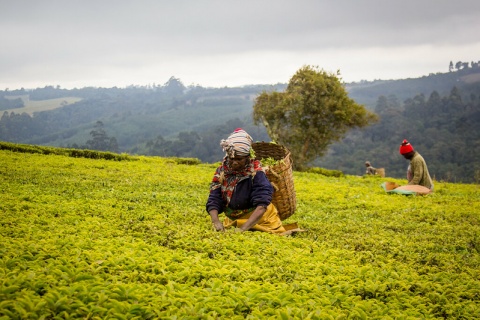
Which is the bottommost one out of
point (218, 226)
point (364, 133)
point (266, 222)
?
point (364, 133)

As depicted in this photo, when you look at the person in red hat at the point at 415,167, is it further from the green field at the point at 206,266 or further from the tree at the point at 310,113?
the tree at the point at 310,113

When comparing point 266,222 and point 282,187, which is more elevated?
point 282,187

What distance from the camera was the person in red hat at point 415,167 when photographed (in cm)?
1388

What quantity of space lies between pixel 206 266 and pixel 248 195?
2.41 m

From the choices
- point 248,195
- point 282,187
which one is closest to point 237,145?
point 248,195

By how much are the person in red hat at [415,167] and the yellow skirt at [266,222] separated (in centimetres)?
802

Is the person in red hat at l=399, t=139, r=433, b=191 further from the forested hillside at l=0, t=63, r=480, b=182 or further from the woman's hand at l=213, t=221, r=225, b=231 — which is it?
the forested hillside at l=0, t=63, r=480, b=182

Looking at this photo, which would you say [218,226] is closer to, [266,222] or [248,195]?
[248,195]

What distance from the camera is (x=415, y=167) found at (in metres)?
14.0

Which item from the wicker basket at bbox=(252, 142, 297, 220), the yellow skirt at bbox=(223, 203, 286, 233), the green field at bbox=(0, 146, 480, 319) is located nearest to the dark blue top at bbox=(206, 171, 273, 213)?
the yellow skirt at bbox=(223, 203, 286, 233)

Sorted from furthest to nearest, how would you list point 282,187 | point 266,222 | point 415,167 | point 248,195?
point 415,167
point 282,187
point 266,222
point 248,195

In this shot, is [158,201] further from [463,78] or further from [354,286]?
[463,78]

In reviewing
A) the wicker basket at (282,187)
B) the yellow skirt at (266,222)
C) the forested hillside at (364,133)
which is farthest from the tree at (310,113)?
the yellow skirt at (266,222)

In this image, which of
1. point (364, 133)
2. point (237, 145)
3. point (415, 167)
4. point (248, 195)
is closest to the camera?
point (237, 145)
